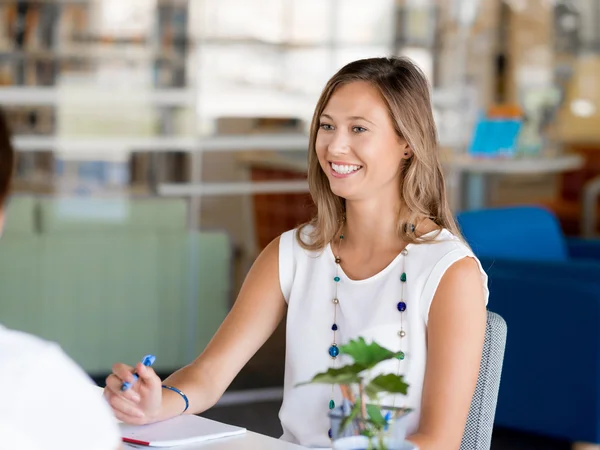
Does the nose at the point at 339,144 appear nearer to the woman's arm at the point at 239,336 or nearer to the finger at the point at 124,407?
the woman's arm at the point at 239,336

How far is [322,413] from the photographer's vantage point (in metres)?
2.03

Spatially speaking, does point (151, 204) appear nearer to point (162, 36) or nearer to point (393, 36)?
point (162, 36)

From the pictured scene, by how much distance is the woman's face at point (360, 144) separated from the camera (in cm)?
208

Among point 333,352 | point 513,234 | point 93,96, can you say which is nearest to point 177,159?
point 93,96

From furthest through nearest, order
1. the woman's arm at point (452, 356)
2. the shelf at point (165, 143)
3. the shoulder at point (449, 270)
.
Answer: the shelf at point (165, 143) < the shoulder at point (449, 270) < the woman's arm at point (452, 356)

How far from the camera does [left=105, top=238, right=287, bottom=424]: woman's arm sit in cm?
201

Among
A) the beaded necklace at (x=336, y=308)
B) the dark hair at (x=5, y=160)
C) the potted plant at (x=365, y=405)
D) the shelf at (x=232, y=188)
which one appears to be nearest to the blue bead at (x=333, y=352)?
the beaded necklace at (x=336, y=308)

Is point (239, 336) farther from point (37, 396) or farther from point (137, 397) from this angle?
point (37, 396)

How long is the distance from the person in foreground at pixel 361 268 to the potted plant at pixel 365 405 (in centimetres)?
59

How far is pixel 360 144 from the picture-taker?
2.08m

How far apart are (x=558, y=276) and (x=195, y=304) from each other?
1.64 meters

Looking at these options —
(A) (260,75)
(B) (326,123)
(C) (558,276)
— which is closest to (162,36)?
(A) (260,75)

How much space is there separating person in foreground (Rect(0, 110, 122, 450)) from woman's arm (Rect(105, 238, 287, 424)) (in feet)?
2.32

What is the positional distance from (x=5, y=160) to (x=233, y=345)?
1066 mm
